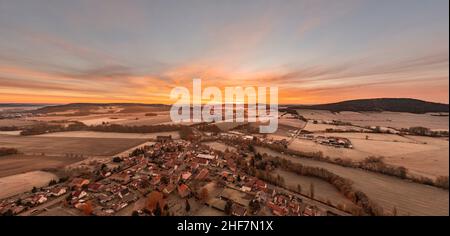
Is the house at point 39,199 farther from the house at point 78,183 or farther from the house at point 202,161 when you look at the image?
the house at point 202,161

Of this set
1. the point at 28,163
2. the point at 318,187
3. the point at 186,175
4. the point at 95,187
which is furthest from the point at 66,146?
the point at 318,187

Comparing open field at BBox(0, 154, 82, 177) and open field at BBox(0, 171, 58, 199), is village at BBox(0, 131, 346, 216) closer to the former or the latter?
open field at BBox(0, 171, 58, 199)

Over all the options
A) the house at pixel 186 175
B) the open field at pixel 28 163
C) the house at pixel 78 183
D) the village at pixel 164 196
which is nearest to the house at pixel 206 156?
the village at pixel 164 196

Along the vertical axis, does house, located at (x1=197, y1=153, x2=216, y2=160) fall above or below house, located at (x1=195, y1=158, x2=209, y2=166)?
above

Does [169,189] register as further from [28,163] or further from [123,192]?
[28,163]

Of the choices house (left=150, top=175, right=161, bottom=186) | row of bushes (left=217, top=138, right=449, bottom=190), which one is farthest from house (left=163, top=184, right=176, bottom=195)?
row of bushes (left=217, top=138, right=449, bottom=190)

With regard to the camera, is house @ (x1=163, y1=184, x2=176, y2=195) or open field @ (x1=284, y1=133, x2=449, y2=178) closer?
open field @ (x1=284, y1=133, x2=449, y2=178)
